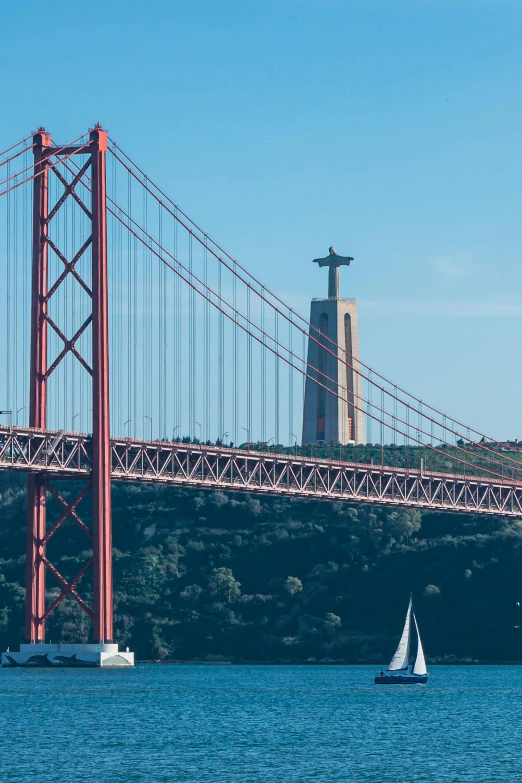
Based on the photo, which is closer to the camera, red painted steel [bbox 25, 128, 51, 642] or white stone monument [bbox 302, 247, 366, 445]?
red painted steel [bbox 25, 128, 51, 642]

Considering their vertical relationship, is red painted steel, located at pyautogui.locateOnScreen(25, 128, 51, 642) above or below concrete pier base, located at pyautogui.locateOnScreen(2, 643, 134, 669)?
above

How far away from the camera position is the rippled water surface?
43.5m

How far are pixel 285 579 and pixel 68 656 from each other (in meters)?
33.7

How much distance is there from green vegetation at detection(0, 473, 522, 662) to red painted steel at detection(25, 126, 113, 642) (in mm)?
27047

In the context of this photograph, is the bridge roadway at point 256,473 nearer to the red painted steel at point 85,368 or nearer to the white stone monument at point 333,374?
the red painted steel at point 85,368

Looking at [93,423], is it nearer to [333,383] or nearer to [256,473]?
[256,473]

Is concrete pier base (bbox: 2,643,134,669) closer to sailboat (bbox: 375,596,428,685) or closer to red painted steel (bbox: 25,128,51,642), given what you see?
red painted steel (bbox: 25,128,51,642)

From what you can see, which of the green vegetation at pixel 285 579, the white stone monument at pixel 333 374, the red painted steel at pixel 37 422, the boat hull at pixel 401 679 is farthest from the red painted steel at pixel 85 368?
the white stone monument at pixel 333 374

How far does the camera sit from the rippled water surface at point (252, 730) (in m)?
43.5

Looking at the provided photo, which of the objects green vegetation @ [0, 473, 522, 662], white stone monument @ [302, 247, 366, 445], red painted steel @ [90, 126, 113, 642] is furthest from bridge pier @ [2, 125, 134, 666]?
white stone monument @ [302, 247, 366, 445]

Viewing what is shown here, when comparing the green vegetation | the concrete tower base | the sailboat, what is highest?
the concrete tower base

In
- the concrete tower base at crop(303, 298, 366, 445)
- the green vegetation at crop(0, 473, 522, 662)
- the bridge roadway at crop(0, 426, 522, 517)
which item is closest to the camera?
the bridge roadway at crop(0, 426, 522, 517)

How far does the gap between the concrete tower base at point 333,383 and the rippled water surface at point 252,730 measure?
38604 mm

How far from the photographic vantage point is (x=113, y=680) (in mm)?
74500
